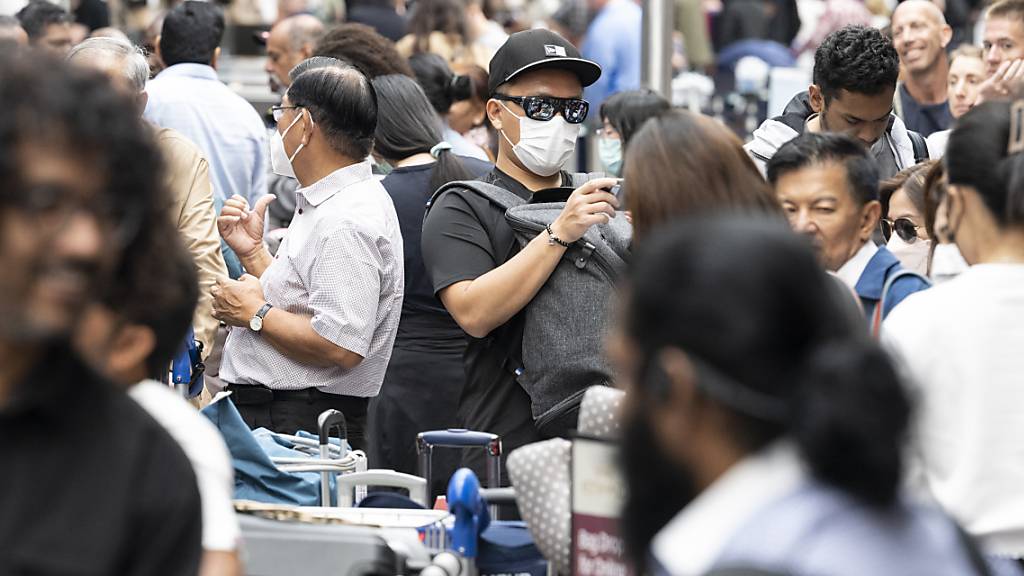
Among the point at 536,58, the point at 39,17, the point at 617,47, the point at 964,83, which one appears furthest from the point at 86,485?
the point at 617,47

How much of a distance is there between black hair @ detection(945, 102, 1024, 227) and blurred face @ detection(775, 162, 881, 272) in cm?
57

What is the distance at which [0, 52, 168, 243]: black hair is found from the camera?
1630 millimetres

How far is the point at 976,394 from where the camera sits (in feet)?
7.66

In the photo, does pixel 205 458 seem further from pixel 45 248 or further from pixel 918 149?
pixel 918 149

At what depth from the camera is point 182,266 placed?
1953 mm

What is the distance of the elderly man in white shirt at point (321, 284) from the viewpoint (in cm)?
413

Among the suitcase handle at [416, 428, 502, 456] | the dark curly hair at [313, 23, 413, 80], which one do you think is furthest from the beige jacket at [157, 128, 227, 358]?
the dark curly hair at [313, 23, 413, 80]

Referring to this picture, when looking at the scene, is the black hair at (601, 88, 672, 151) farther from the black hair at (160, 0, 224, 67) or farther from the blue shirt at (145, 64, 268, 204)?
the black hair at (160, 0, 224, 67)

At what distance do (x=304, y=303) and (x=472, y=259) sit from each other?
2.24ft

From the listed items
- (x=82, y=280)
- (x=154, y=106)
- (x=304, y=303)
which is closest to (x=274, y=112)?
(x=304, y=303)

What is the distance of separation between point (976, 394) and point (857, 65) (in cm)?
216

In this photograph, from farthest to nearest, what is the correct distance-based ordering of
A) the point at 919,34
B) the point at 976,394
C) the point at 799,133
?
the point at 919,34 → the point at 799,133 → the point at 976,394

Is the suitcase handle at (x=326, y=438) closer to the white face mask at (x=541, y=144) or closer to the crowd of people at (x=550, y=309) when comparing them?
the crowd of people at (x=550, y=309)

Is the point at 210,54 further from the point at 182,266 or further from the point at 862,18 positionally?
the point at 862,18
